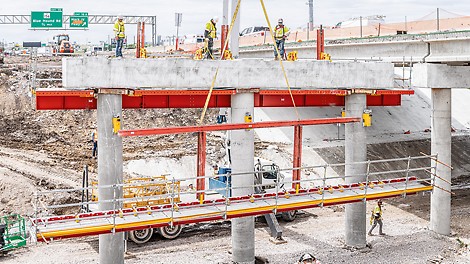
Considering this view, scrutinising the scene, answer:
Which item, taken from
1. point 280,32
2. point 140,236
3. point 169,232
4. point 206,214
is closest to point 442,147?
point 280,32

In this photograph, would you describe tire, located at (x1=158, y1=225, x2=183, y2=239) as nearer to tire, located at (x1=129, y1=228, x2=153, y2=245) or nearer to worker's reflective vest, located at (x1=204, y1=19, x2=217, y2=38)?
tire, located at (x1=129, y1=228, x2=153, y2=245)

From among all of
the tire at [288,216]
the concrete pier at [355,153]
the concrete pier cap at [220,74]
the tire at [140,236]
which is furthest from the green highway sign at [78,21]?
the concrete pier cap at [220,74]

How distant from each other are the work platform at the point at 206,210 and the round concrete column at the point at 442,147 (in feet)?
12.0

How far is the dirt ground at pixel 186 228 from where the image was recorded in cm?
1991

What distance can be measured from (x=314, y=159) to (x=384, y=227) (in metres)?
9.77

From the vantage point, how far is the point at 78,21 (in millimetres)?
63344

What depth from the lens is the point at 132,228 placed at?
14.5m

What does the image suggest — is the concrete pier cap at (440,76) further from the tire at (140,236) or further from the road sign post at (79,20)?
the road sign post at (79,20)

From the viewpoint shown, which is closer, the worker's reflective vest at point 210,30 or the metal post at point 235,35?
the metal post at point 235,35

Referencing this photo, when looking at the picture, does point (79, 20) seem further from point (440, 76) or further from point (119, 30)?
point (440, 76)

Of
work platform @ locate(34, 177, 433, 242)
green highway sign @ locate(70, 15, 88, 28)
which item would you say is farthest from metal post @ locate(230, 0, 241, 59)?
green highway sign @ locate(70, 15, 88, 28)

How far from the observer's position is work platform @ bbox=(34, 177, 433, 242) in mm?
14164

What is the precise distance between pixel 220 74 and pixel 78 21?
5042 centimetres

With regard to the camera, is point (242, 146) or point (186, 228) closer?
point (242, 146)
